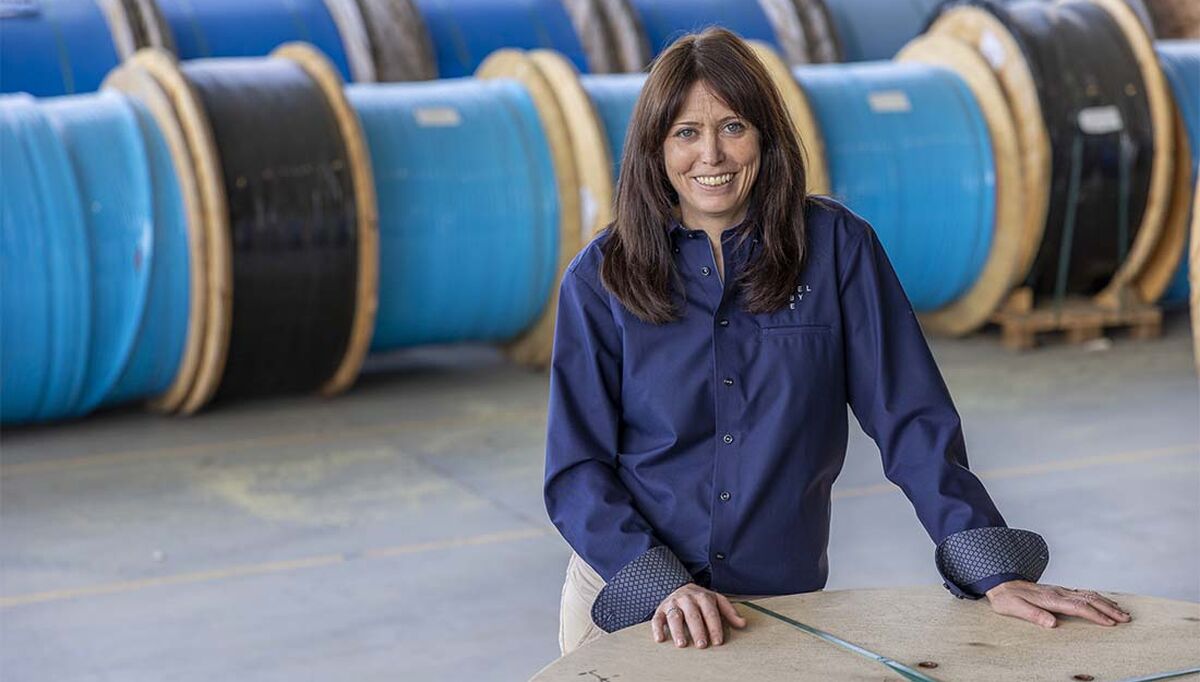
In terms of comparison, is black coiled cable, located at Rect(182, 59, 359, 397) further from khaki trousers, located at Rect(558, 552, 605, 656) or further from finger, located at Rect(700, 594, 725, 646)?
finger, located at Rect(700, 594, 725, 646)

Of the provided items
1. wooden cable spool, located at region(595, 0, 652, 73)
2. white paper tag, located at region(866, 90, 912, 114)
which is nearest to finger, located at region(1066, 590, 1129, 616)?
white paper tag, located at region(866, 90, 912, 114)

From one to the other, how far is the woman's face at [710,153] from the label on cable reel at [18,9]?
730 cm

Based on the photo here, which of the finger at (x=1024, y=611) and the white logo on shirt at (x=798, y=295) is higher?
the white logo on shirt at (x=798, y=295)

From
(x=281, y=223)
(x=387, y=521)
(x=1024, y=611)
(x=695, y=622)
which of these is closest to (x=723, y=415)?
(x=695, y=622)

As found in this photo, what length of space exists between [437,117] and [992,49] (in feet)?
9.84

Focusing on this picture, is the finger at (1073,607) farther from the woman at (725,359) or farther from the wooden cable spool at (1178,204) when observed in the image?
the wooden cable spool at (1178,204)

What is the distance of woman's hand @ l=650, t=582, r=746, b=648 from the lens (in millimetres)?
2078

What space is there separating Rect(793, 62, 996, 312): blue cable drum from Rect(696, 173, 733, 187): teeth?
5.33 m

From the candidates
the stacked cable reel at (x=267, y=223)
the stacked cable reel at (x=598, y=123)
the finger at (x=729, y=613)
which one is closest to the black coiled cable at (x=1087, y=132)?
the stacked cable reel at (x=598, y=123)

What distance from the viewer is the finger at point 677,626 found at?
2.07 metres

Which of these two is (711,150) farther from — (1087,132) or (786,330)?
(1087,132)

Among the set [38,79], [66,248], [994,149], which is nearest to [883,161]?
[994,149]

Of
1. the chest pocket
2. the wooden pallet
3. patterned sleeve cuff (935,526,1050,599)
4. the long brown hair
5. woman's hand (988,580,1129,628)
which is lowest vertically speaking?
the wooden pallet

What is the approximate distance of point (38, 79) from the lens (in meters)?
8.58
